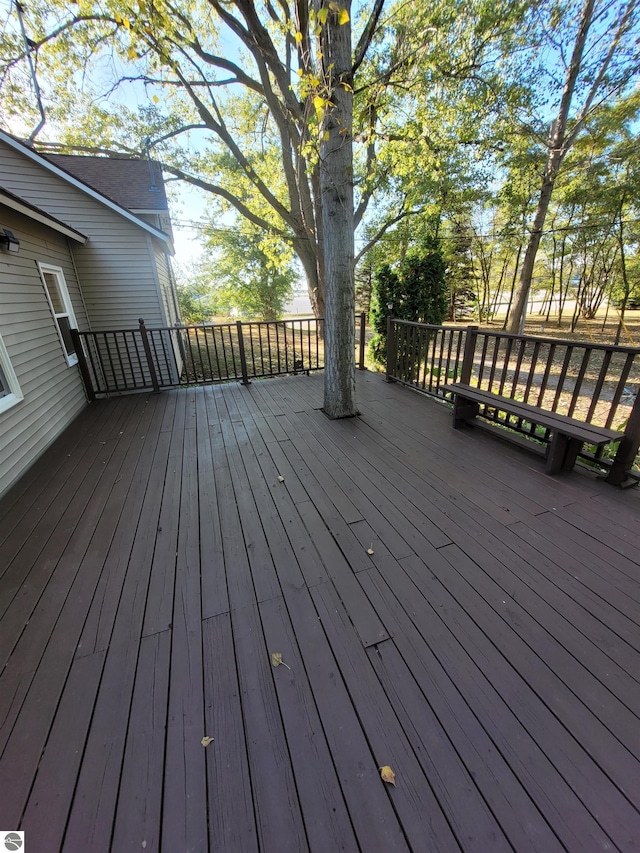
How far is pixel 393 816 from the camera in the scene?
92 centimetres

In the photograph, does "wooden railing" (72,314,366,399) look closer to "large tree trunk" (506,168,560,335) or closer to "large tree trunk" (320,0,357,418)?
"large tree trunk" (320,0,357,418)

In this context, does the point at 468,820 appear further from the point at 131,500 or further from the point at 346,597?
the point at 131,500

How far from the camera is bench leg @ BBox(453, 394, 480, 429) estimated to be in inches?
134

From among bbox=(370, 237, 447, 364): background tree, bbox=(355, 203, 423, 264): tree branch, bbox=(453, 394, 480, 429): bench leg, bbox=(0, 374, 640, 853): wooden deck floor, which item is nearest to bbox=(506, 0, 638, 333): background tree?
bbox=(355, 203, 423, 264): tree branch

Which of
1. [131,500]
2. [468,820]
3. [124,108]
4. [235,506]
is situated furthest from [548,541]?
[124,108]

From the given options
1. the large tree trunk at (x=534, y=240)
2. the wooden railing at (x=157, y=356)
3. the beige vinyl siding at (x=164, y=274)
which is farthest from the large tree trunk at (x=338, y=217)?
the large tree trunk at (x=534, y=240)

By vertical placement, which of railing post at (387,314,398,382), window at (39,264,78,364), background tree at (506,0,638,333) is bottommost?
railing post at (387,314,398,382)

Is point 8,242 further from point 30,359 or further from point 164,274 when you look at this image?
point 164,274

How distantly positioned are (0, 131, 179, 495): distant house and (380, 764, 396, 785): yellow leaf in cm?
324

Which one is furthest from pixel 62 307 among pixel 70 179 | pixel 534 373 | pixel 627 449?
pixel 534 373

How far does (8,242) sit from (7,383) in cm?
143

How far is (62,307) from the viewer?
15.9 feet

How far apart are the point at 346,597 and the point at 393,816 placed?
73cm

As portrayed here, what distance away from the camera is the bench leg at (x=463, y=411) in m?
3.41
